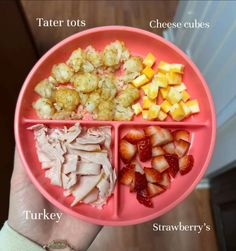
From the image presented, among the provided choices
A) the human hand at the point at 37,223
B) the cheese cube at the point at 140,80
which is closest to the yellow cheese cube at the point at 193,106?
the cheese cube at the point at 140,80

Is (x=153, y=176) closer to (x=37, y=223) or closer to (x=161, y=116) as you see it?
(x=161, y=116)

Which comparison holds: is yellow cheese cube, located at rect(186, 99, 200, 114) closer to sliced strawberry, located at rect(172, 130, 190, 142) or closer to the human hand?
sliced strawberry, located at rect(172, 130, 190, 142)

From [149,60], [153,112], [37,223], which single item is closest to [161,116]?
[153,112]

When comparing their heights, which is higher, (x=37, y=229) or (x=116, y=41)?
(x=116, y=41)

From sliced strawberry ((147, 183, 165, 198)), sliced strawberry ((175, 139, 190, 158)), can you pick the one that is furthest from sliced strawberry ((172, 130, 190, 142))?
sliced strawberry ((147, 183, 165, 198))

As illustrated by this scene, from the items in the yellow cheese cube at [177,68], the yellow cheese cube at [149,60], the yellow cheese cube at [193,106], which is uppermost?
the yellow cheese cube at [149,60]

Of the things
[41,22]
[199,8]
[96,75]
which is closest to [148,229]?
[96,75]

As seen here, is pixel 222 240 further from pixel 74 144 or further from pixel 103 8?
pixel 103 8

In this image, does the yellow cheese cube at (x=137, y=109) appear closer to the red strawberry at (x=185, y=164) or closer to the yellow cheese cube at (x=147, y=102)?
the yellow cheese cube at (x=147, y=102)
